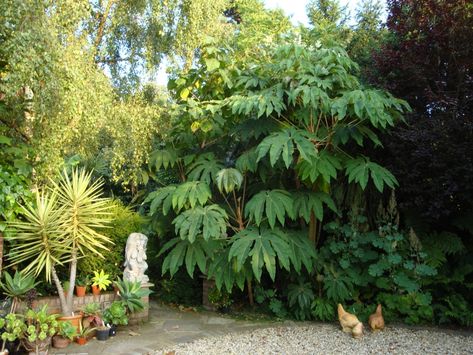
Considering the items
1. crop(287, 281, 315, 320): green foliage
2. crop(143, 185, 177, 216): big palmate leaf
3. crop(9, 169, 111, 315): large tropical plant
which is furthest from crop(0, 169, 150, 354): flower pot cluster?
crop(287, 281, 315, 320): green foliage

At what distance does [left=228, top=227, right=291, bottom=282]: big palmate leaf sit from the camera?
170 inches

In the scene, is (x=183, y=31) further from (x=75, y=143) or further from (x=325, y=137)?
(x=325, y=137)

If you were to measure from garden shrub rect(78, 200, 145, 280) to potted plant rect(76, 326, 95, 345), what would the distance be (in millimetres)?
813

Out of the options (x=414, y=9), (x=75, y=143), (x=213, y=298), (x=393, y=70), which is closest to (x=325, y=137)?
(x=393, y=70)

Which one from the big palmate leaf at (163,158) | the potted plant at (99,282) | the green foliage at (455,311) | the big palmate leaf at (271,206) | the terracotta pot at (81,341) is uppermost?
the big palmate leaf at (163,158)

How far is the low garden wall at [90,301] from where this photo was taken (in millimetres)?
4551

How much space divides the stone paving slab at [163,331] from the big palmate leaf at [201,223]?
1091 mm

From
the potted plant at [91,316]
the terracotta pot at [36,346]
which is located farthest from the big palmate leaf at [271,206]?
the terracotta pot at [36,346]

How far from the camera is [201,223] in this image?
177 inches

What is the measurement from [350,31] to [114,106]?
15.0ft

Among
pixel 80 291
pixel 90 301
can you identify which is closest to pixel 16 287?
pixel 80 291

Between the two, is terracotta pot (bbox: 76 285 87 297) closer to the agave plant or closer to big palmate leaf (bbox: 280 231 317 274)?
the agave plant

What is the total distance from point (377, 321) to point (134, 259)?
280cm

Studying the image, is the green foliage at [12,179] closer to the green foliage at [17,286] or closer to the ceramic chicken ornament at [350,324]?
the green foliage at [17,286]
